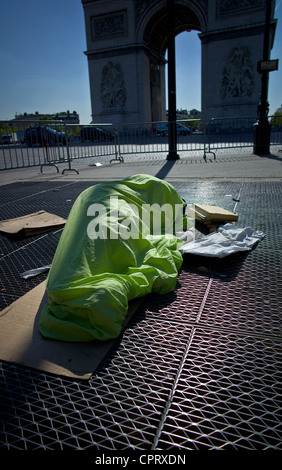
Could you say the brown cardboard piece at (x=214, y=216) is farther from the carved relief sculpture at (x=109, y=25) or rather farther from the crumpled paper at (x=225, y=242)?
the carved relief sculpture at (x=109, y=25)

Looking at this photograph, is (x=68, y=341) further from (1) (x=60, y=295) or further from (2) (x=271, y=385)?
(2) (x=271, y=385)

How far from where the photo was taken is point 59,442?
1049mm

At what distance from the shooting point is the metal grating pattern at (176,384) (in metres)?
1.07

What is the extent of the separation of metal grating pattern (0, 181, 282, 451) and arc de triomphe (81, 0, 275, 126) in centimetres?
2303

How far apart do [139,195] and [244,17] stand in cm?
2385

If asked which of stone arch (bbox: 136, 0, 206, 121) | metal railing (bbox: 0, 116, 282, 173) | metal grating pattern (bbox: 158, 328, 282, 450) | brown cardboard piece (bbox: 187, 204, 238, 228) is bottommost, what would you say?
metal grating pattern (bbox: 158, 328, 282, 450)

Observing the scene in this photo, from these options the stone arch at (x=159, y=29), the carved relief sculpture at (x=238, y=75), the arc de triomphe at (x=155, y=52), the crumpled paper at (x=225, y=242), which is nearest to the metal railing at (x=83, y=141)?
the carved relief sculpture at (x=238, y=75)

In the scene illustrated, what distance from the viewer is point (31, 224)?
132 inches

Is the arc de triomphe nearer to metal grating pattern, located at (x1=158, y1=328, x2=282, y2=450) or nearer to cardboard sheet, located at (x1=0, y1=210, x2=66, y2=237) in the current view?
cardboard sheet, located at (x1=0, y1=210, x2=66, y2=237)

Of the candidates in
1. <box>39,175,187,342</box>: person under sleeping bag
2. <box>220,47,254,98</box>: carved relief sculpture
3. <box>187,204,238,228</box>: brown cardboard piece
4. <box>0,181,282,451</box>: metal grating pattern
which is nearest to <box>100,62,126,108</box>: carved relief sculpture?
<box>220,47,254,98</box>: carved relief sculpture

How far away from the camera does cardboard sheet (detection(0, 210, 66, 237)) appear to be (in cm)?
321

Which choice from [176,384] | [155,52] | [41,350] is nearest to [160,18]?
[155,52]

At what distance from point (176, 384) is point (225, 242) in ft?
4.91
